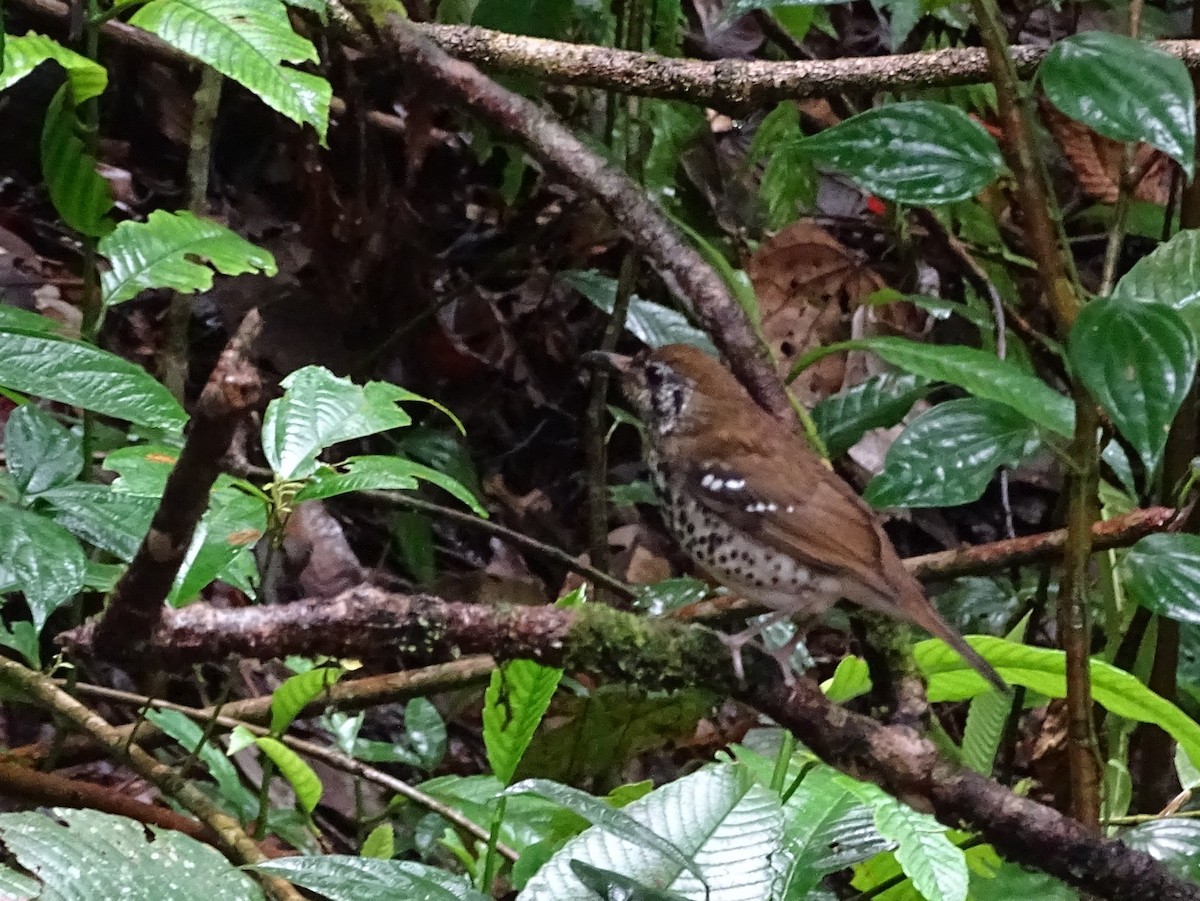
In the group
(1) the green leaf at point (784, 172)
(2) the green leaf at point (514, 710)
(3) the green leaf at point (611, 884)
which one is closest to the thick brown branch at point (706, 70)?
(1) the green leaf at point (784, 172)

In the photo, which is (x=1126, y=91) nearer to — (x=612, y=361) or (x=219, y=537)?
(x=219, y=537)

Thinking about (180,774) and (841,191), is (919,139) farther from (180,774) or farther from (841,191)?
(841,191)

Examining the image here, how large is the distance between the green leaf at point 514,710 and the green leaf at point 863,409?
2.48 ft

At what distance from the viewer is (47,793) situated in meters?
1.52

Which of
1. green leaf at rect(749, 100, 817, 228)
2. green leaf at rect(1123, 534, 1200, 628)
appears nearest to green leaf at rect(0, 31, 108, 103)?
green leaf at rect(1123, 534, 1200, 628)

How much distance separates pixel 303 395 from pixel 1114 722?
5.64 feet

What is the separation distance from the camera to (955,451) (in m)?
1.52

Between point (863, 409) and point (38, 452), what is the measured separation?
129 cm

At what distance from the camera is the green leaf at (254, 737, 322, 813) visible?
1435 millimetres

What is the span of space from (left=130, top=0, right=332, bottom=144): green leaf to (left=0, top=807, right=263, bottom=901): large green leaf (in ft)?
2.79

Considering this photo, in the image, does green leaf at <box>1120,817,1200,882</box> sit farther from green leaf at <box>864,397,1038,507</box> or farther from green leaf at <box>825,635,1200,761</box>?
green leaf at <box>864,397,1038,507</box>

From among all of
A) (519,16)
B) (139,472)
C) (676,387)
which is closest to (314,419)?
(139,472)

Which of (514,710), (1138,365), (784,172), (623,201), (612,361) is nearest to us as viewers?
(1138,365)

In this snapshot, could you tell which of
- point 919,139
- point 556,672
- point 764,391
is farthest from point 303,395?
point 764,391
